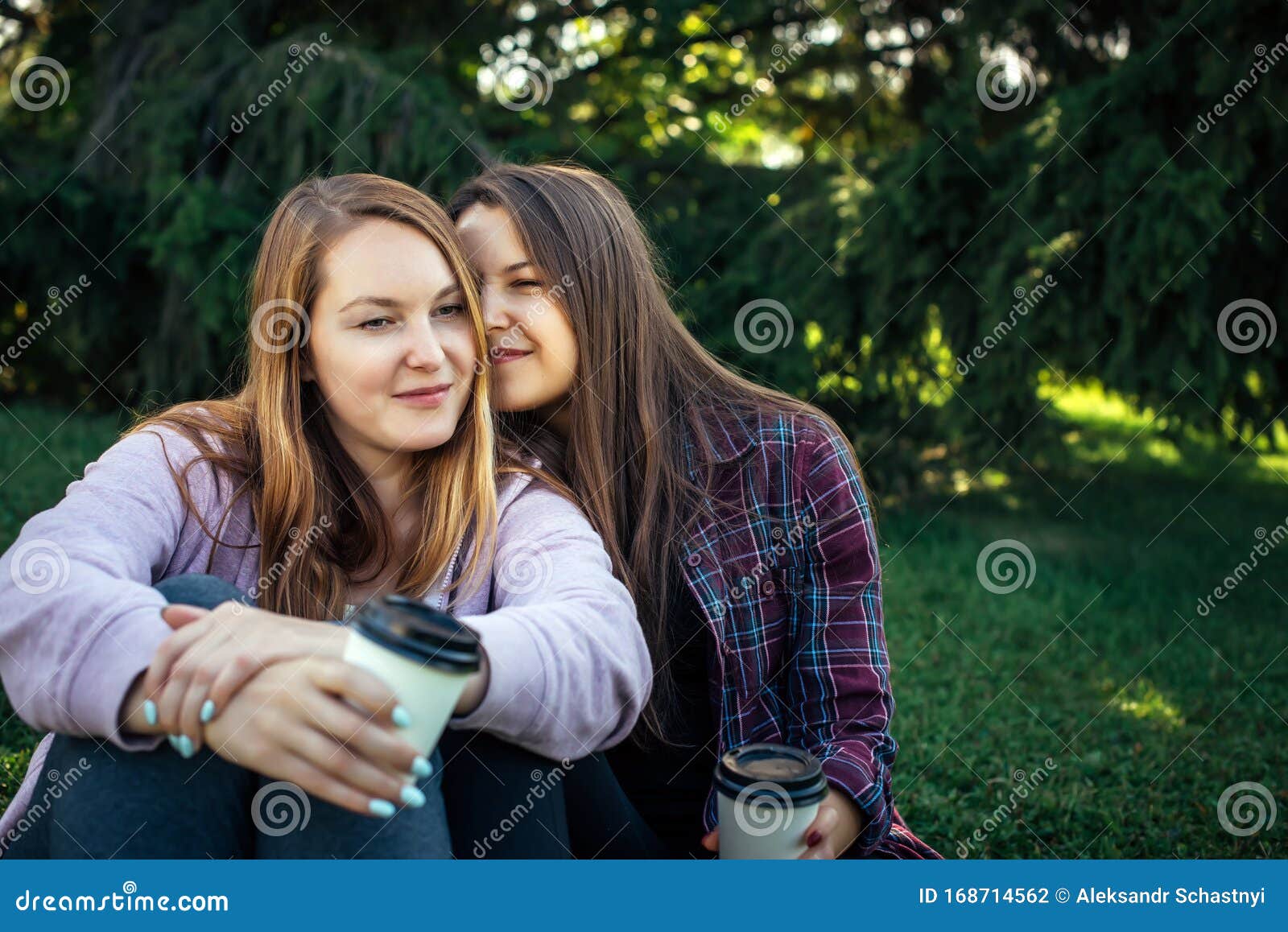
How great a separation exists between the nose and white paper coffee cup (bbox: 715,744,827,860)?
97 cm

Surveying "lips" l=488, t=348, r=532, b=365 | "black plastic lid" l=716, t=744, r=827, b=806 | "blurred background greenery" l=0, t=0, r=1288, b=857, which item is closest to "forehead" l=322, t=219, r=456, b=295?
"lips" l=488, t=348, r=532, b=365

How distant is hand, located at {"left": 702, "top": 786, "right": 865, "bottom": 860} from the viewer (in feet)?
6.55

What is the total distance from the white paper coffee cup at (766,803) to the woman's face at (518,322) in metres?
1.09

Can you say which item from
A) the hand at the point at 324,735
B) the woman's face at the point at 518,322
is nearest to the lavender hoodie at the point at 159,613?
the hand at the point at 324,735

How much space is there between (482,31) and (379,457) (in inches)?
202

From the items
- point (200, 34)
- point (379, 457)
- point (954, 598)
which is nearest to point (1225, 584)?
point (954, 598)

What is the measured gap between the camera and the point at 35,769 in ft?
6.36

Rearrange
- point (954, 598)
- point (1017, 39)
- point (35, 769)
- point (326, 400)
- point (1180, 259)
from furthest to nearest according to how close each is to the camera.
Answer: point (1017, 39)
point (954, 598)
point (1180, 259)
point (326, 400)
point (35, 769)

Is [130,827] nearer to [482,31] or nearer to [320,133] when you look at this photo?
[320,133]

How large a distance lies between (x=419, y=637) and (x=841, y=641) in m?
1.18

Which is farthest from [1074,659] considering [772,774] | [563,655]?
[563,655]

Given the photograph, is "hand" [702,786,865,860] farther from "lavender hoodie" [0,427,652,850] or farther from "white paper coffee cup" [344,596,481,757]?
A: "white paper coffee cup" [344,596,481,757]

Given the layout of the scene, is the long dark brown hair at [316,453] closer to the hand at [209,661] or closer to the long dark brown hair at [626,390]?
the long dark brown hair at [626,390]
